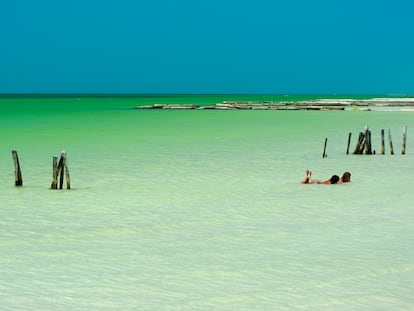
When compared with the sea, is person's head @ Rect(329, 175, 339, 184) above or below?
above

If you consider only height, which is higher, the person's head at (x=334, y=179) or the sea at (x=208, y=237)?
the person's head at (x=334, y=179)

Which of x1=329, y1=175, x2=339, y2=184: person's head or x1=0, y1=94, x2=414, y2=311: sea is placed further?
x1=329, y1=175, x2=339, y2=184: person's head

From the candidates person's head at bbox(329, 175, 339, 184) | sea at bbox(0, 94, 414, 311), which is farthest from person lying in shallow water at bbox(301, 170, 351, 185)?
sea at bbox(0, 94, 414, 311)

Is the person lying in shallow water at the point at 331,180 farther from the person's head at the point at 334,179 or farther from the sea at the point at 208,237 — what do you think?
the sea at the point at 208,237

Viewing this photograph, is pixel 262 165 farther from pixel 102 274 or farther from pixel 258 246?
pixel 102 274

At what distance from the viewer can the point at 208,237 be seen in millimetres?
9789

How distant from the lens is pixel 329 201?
1282 cm

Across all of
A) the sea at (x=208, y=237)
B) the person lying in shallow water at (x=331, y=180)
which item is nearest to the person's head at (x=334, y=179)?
the person lying in shallow water at (x=331, y=180)

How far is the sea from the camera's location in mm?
7113

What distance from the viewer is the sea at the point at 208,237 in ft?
23.3

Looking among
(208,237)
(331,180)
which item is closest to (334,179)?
(331,180)

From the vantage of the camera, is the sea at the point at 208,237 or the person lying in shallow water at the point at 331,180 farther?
the person lying in shallow water at the point at 331,180

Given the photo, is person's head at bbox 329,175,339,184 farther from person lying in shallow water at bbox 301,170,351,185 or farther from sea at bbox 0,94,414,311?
sea at bbox 0,94,414,311

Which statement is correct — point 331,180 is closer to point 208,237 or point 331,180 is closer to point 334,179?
point 334,179
